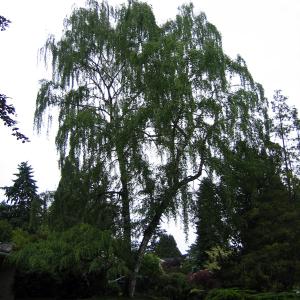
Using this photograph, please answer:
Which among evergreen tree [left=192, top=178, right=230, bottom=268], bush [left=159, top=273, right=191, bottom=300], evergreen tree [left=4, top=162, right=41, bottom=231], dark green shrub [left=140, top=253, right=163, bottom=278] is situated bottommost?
bush [left=159, top=273, right=191, bottom=300]

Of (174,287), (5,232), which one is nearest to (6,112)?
(174,287)

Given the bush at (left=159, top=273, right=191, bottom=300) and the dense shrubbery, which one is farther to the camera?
the bush at (left=159, top=273, right=191, bottom=300)

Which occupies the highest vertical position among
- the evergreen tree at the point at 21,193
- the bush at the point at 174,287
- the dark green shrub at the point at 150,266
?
the evergreen tree at the point at 21,193

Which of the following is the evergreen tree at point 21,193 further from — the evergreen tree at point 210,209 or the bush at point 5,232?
the evergreen tree at point 210,209

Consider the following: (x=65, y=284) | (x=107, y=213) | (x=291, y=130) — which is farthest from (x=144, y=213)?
(x=291, y=130)

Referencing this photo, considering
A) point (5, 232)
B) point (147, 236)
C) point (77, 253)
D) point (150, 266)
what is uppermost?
point (5, 232)

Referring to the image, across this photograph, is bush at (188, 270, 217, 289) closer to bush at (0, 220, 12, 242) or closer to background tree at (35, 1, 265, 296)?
background tree at (35, 1, 265, 296)

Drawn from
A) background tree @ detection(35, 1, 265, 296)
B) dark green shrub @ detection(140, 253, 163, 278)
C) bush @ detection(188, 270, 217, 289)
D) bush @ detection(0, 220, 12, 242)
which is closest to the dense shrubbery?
background tree @ detection(35, 1, 265, 296)

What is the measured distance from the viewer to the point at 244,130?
49.0 ft

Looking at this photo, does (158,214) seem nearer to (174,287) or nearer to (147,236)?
(147,236)

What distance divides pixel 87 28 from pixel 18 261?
9773mm

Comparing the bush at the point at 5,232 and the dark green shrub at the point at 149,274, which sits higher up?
the bush at the point at 5,232

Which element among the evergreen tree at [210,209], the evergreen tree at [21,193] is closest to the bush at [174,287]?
the evergreen tree at [210,209]

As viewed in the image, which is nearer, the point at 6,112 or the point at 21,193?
the point at 6,112
